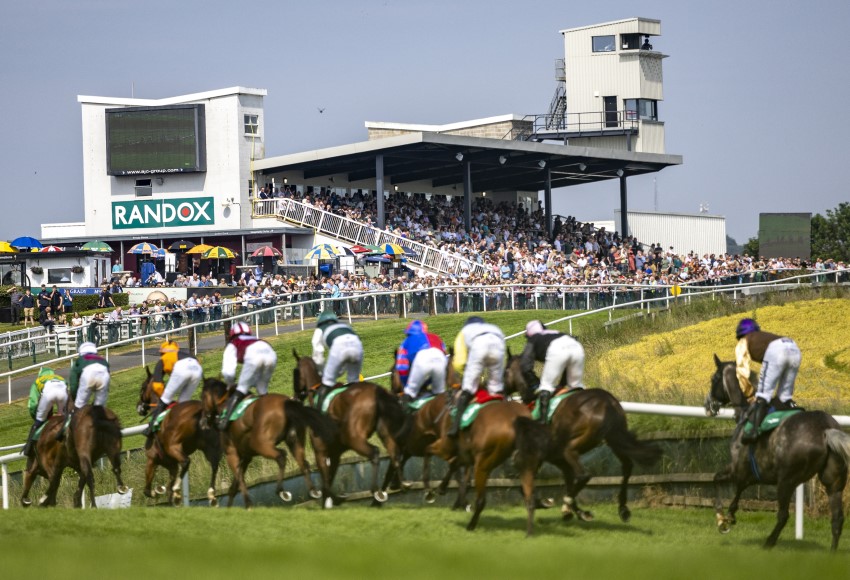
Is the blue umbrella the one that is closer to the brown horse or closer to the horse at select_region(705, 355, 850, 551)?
the brown horse

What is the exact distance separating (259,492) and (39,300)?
22.7 metres

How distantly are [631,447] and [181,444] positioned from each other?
210 inches

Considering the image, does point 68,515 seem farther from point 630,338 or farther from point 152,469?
point 630,338

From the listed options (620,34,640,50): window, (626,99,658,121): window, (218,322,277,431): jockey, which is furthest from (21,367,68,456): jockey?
(620,34,640,50): window

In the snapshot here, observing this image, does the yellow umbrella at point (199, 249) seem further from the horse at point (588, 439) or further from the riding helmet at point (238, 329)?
the horse at point (588, 439)

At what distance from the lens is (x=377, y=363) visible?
76.6 ft

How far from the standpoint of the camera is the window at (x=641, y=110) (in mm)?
56688

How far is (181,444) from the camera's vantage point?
13812 millimetres

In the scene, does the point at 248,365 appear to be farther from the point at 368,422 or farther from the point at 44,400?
the point at 44,400

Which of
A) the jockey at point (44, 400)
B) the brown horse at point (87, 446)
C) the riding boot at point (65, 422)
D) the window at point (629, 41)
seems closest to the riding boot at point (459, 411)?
the brown horse at point (87, 446)

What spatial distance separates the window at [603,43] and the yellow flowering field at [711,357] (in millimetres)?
36532

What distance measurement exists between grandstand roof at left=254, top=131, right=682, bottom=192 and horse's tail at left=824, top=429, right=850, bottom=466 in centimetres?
3204

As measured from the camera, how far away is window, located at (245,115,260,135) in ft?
151

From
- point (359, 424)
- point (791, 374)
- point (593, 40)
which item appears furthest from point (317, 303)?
point (593, 40)
